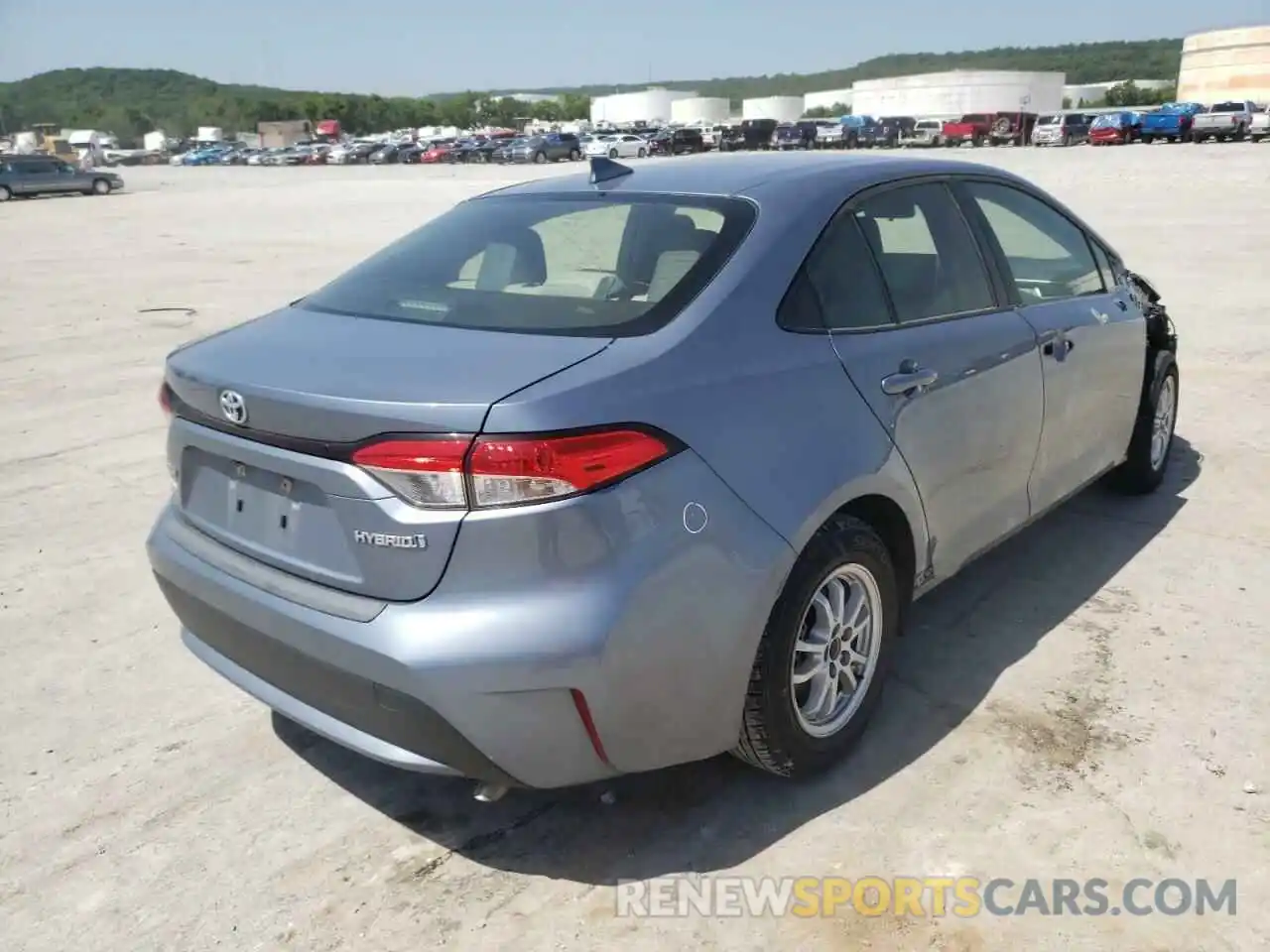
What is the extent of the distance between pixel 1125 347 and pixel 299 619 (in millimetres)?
3716

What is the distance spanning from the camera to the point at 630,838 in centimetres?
287

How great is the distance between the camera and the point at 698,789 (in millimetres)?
3064

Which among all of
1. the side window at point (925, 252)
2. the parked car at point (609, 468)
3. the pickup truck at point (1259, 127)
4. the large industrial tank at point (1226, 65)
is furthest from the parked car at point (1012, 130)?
the parked car at point (609, 468)

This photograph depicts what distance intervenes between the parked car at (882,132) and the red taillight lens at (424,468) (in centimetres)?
6302

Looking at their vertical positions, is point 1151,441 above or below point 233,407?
below

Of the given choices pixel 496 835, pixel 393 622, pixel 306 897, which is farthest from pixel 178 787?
pixel 393 622

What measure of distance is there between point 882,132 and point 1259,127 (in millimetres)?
21227

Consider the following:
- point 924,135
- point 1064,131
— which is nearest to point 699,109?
point 924,135

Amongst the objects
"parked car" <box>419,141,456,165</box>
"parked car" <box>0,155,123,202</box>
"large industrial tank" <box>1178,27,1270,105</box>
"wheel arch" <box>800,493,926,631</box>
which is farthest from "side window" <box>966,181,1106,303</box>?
"large industrial tank" <box>1178,27,1270,105</box>

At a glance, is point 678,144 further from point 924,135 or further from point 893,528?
point 893,528

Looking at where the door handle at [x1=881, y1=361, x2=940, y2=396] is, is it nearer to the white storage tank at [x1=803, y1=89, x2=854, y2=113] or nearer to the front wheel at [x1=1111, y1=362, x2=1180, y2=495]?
the front wheel at [x1=1111, y1=362, x2=1180, y2=495]

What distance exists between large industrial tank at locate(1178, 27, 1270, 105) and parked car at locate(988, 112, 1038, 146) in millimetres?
44451

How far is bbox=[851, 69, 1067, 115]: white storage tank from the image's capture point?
372 feet

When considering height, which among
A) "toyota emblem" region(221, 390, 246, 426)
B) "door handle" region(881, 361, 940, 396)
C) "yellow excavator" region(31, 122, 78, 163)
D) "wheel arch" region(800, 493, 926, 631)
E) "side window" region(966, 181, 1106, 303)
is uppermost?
"yellow excavator" region(31, 122, 78, 163)
